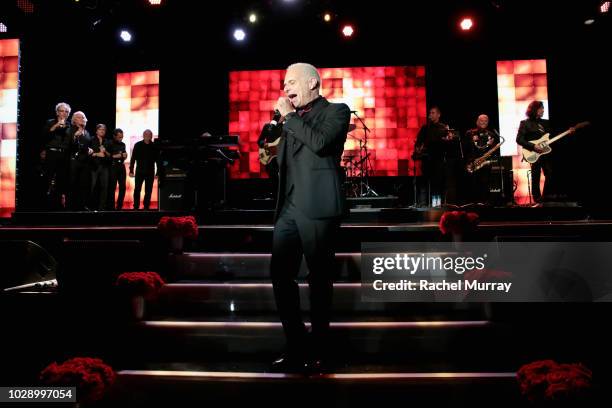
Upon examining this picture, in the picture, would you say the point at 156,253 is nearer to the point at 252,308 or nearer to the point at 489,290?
the point at 252,308

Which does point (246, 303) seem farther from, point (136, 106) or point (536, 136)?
point (136, 106)

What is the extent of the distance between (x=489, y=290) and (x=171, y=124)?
846cm

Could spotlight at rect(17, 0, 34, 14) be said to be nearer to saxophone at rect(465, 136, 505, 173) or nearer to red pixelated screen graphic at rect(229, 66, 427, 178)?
red pixelated screen graphic at rect(229, 66, 427, 178)

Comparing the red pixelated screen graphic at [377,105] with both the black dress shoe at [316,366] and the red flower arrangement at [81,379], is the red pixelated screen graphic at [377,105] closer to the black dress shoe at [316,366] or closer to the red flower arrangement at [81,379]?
the black dress shoe at [316,366]

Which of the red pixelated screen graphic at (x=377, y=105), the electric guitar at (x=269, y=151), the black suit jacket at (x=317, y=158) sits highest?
the red pixelated screen graphic at (x=377, y=105)

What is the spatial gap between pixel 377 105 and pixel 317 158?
26.3ft

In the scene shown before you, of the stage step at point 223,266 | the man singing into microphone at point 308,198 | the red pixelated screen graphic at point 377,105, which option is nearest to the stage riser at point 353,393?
the man singing into microphone at point 308,198

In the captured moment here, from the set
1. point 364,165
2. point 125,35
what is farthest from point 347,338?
point 125,35

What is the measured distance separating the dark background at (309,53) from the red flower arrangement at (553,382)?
311 inches

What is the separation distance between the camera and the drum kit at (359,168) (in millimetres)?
9227

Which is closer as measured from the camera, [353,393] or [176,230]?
[353,393]

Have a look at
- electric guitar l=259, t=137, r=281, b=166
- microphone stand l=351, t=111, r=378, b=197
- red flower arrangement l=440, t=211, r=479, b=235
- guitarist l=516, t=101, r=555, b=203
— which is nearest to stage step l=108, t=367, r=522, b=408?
red flower arrangement l=440, t=211, r=479, b=235

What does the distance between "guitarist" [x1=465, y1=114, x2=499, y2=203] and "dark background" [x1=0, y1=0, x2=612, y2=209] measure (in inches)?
56.9

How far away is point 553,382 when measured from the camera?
2.02m
